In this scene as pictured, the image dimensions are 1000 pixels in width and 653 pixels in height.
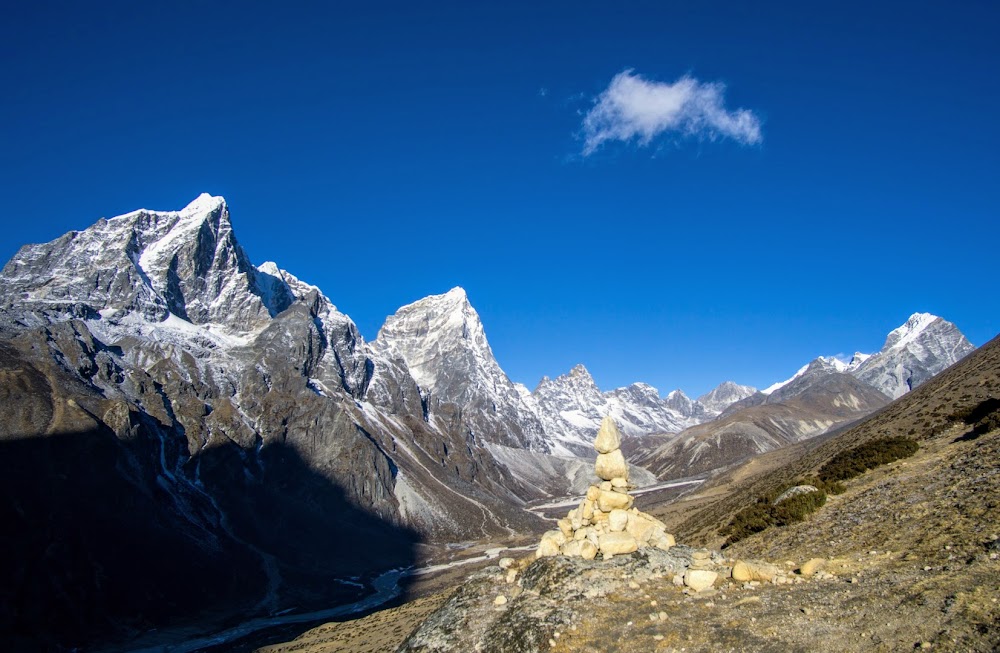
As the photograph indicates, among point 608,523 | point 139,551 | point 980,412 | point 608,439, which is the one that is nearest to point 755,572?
point 608,523

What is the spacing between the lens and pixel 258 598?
128000 mm

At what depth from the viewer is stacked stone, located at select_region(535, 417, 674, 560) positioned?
26.9m

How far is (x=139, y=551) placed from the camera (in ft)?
389

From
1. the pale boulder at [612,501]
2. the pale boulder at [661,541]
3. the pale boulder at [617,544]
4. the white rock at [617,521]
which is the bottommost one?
the pale boulder at [661,541]

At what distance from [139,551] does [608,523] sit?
4755 inches

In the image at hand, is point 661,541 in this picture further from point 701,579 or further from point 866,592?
point 866,592

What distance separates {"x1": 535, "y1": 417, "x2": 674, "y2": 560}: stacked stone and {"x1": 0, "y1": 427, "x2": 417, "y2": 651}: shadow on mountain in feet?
314

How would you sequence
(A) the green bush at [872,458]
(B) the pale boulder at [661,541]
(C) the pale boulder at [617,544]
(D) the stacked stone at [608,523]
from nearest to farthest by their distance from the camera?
Answer: (C) the pale boulder at [617,544] < (D) the stacked stone at [608,523] < (B) the pale boulder at [661,541] < (A) the green bush at [872,458]

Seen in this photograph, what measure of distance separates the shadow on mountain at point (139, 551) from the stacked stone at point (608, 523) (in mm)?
95569

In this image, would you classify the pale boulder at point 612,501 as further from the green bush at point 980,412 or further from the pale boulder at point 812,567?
the green bush at point 980,412

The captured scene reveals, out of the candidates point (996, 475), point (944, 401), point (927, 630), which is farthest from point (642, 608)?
point (944, 401)

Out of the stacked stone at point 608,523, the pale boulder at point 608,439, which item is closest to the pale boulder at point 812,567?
the stacked stone at point 608,523

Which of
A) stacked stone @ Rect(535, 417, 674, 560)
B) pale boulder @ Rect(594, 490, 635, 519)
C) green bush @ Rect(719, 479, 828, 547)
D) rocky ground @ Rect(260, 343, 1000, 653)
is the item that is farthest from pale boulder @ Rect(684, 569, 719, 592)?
green bush @ Rect(719, 479, 828, 547)

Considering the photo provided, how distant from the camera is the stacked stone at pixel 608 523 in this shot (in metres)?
26.9
